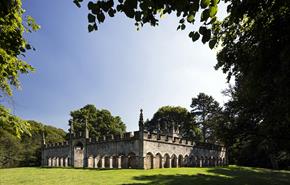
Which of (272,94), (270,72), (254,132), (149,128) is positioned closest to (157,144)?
(254,132)

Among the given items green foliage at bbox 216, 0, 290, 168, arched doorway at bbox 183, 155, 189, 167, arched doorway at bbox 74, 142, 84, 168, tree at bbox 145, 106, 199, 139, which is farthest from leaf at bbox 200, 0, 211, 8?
tree at bbox 145, 106, 199, 139

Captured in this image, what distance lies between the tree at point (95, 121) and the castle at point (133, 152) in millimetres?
14081

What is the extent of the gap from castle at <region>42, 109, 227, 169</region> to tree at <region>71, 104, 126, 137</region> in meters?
14.1

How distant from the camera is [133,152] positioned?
111 feet

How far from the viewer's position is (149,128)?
78.9 meters

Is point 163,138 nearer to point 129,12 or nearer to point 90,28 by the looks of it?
point 90,28

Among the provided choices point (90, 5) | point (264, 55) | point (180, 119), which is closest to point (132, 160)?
point (264, 55)

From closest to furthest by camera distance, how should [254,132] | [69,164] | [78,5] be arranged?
[78,5] < [254,132] < [69,164]

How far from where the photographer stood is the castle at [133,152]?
3356 centimetres

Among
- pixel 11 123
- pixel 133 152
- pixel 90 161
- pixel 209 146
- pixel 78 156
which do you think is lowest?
pixel 90 161

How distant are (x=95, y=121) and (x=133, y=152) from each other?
111 feet

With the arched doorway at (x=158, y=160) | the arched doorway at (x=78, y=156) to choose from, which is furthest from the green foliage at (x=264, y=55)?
the arched doorway at (x=78, y=156)

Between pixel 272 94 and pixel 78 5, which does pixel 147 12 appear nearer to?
pixel 78 5

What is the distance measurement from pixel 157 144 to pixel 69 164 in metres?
17.1
